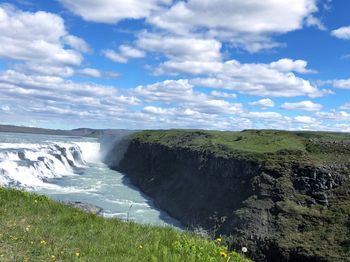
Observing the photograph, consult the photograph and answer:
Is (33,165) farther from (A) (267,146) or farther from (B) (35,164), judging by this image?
(A) (267,146)

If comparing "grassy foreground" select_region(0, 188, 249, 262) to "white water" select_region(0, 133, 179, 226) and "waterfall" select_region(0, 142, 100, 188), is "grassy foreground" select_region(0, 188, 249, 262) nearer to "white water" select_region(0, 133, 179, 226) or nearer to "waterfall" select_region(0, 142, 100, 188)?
"white water" select_region(0, 133, 179, 226)

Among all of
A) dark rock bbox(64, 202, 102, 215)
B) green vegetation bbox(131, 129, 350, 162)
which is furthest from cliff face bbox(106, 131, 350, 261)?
dark rock bbox(64, 202, 102, 215)

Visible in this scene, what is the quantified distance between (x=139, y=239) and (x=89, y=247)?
1265mm

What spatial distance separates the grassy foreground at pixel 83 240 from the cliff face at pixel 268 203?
31.3 metres

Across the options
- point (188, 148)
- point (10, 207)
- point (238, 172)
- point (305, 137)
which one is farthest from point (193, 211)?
point (10, 207)

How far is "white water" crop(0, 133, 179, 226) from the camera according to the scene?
61.1 meters

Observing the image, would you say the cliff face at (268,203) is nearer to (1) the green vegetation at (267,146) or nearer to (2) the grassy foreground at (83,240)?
(1) the green vegetation at (267,146)

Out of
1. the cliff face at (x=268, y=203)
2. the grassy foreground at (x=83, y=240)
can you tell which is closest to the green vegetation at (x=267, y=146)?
the cliff face at (x=268, y=203)

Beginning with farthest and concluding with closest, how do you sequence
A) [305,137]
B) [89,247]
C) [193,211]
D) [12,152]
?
1. [305,137]
2. [12,152]
3. [193,211]
4. [89,247]

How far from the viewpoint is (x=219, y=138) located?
85.6m

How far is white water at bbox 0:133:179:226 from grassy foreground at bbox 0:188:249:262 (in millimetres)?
41419

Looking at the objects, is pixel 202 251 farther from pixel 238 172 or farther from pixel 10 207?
pixel 238 172

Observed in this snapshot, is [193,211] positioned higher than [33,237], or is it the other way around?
[33,237]

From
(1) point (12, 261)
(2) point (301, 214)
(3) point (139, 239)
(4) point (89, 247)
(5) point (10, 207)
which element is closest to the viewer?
(1) point (12, 261)
